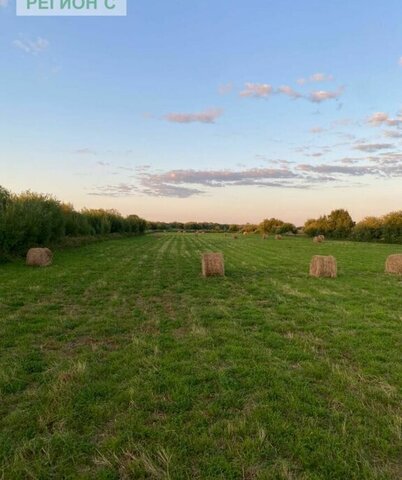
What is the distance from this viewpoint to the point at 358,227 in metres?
68.4

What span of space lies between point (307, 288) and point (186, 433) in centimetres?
1042

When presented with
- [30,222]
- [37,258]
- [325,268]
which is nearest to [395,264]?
[325,268]

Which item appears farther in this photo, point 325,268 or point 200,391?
point 325,268

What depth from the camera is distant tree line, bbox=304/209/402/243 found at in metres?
61.9

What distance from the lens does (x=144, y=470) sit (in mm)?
3393

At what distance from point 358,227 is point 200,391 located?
232ft

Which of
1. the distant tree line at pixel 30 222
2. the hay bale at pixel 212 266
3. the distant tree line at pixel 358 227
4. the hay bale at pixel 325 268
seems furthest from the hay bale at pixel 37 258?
the distant tree line at pixel 358 227

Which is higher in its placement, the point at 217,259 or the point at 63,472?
the point at 217,259

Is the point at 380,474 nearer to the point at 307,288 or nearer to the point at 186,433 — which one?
the point at 186,433

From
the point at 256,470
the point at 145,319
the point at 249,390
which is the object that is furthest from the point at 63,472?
the point at 145,319

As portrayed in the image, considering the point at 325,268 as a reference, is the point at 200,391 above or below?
below

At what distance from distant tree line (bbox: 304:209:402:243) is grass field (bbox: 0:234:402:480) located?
58769 millimetres

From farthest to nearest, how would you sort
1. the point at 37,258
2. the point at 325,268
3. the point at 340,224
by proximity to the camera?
the point at 340,224
the point at 37,258
the point at 325,268

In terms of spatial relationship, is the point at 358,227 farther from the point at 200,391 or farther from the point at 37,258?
the point at 200,391
